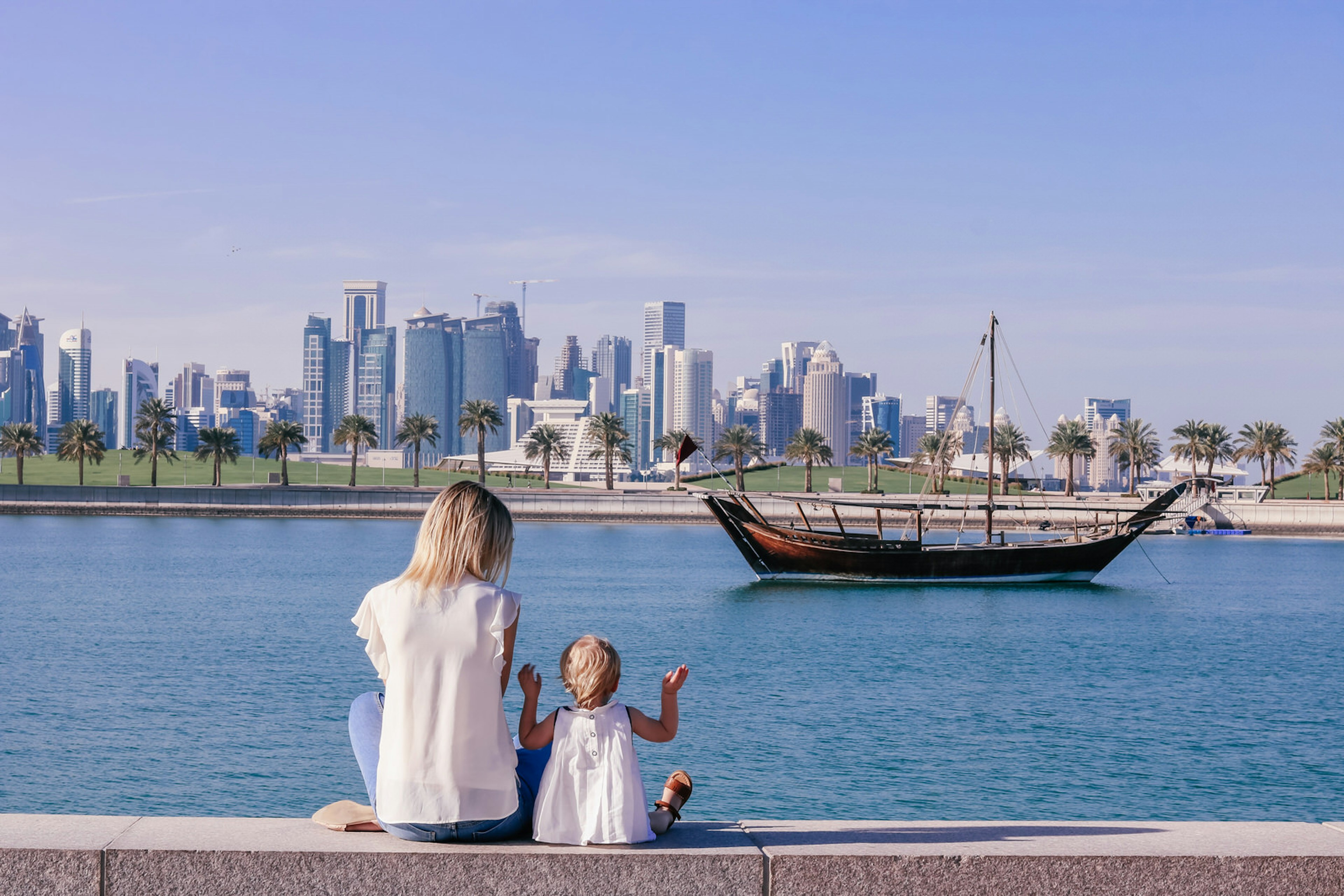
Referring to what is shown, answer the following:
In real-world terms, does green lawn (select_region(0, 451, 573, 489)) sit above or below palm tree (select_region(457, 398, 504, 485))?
below

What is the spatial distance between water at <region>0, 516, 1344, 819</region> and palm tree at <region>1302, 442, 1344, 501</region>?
70423 millimetres

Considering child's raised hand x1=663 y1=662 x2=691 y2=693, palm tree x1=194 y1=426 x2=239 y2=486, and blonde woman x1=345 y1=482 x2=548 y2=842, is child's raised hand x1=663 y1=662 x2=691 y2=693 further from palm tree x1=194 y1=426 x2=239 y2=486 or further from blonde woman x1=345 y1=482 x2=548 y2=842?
palm tree x1=194 y1=426 x2=239 y2=486

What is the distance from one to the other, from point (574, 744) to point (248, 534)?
9098 centimetres

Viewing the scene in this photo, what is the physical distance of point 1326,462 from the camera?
123812 mm

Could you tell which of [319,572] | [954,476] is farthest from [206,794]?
[954,476]

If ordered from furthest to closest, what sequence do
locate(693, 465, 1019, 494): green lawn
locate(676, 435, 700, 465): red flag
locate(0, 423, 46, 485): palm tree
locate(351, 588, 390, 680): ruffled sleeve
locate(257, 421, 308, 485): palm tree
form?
1. locate(693, 465, 1019, 494): green lawn
2. locate(257, 421, 308, 485): palm tree
3. locate(0, 423, 46, 485): palm tree
4. locate(676, 435, 700, 465): red flag
5. locate(351, 588, 390, 680): ruffled sleeve

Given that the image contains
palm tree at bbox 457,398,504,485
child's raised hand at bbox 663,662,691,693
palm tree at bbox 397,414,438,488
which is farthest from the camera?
palm tree at bbox 397,414,438,488

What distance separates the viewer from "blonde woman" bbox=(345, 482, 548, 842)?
5277 mm

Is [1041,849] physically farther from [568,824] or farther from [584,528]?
[584,528]

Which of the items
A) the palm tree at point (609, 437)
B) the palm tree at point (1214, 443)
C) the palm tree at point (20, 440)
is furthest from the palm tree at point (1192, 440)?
the palm tree at point (20, 440)

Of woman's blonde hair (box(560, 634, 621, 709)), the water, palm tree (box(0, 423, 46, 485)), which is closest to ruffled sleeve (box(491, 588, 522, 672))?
woman's blonde hair (box(560, 634, 621, 709))

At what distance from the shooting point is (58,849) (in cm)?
495

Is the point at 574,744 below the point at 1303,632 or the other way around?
the other way around

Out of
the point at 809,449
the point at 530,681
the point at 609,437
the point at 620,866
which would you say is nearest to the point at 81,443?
the point at 609,437
